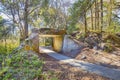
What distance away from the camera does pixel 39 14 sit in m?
22.7

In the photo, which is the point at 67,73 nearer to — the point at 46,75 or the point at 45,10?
the point at 46,75

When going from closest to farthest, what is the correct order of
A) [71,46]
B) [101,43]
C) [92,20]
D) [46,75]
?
[46,75], [101,43], [71,46], [92,20]

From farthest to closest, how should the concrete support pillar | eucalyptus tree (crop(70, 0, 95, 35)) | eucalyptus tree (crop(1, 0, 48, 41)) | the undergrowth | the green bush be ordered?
1. eucalyptus tree (crop(1, 0, 48, 41))
2. the concrete support pillar
3. eucalyptus tree (crop(70, 0, 95, 35))
4. the green bush
5. the undergrowth

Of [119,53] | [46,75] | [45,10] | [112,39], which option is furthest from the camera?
[45,10]

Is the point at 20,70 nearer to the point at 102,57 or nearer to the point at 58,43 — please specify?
the point at 102,57

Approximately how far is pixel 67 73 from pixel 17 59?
360cm

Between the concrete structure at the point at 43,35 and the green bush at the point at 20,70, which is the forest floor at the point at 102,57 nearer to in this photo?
the green bush at the point at 20,70

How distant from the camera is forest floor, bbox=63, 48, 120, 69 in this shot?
8994 mm

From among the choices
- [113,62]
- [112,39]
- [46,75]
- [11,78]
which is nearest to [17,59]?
[11,78]

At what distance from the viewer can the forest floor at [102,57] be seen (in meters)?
8.99

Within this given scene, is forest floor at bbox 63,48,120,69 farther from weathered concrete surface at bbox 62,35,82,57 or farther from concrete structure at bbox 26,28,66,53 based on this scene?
concrete structure at bbox 26,28,66,53

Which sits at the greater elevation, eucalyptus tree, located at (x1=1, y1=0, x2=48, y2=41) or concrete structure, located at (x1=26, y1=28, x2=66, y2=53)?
eucalyptus tree, located at (x1=1, y1=0, x2=48, y2=41)

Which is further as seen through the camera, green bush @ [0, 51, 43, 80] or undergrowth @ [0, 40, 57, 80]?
green bush @ [0, 51, 43, 80]

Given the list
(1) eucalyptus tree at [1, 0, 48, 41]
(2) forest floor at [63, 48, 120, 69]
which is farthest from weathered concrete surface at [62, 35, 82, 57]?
(1) eucalyptus tree at [1, 0, 48, 41]
